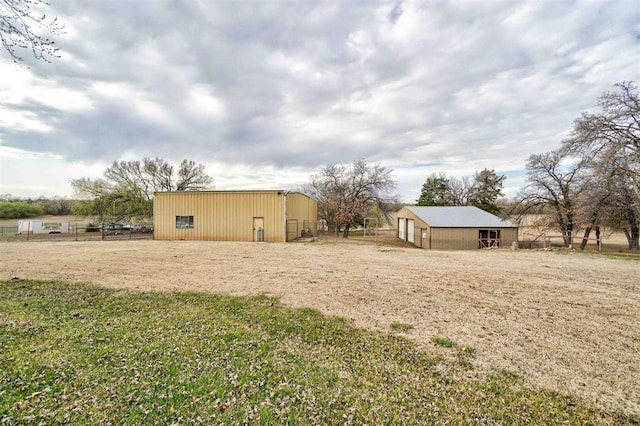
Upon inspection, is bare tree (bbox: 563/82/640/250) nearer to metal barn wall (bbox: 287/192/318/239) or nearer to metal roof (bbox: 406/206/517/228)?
metal roof (bbox: 406/206/517/228)

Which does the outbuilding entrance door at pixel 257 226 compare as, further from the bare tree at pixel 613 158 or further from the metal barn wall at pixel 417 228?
the bare tree at pixel 613 158

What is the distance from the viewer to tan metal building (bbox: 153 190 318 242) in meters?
20.7

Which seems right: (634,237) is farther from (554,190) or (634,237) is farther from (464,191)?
(464,191)

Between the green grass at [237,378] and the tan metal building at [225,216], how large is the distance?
15.8m

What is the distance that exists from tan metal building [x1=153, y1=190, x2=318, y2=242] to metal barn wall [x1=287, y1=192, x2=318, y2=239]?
0.08m

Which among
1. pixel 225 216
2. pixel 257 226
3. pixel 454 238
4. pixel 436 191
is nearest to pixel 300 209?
pixel 257 226

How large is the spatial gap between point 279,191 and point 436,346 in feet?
56.6

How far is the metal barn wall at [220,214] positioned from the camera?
20750 mm

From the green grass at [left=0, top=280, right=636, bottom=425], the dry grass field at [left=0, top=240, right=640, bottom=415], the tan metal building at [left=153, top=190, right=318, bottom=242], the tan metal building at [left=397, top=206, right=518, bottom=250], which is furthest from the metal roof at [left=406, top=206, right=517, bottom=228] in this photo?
the green grass at [left=0, top=280, right=636, bottom=425]

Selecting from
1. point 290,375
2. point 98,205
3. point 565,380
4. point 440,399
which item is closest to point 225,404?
point 290,375

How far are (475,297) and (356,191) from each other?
2429cm

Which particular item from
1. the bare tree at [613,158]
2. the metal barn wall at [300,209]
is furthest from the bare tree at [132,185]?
the bare tree at [613,158]

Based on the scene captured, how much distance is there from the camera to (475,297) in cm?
659

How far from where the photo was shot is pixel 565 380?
3248 millimetres
